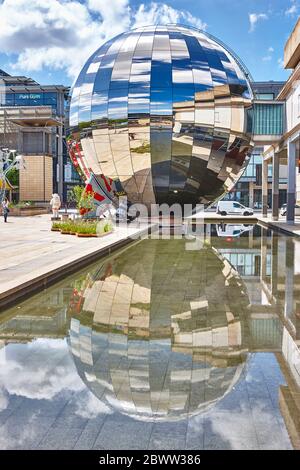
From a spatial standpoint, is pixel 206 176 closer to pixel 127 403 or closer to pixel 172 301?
pixel 172 301

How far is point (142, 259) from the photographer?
14.1 metres

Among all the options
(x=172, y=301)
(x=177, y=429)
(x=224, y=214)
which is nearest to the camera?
(x=177, y=429)

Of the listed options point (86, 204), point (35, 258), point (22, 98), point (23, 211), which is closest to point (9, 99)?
point (22, 98)

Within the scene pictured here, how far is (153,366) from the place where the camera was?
5105mm

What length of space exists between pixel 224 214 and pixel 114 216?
21.8 meters

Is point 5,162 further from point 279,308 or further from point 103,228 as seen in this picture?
point 279,308

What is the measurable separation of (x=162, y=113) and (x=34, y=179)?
51656 mm

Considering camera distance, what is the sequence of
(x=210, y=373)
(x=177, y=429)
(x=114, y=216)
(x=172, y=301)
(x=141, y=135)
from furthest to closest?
(x=114, y=216)
(x=141, y=135)
(x=172, y=301)
(x=210, y=373)
(x=177, y=429)

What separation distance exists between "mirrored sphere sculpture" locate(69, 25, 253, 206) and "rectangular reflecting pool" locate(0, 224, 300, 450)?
8323 millimetres

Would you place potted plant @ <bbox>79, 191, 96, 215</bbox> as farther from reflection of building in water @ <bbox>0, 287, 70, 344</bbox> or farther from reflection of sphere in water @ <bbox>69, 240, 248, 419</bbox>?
reflection of building in water @ <bbox>0, 287, 70, 344</bbox>

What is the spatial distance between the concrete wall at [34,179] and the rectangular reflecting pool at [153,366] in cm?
5733

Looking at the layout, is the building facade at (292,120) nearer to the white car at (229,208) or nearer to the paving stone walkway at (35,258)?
the white car at (229,208)

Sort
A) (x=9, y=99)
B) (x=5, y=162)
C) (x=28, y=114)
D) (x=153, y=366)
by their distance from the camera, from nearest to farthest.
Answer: (x=153, y=366)
(x=5, y=162)
(x=28, y=114)
(x=9, y=99)
